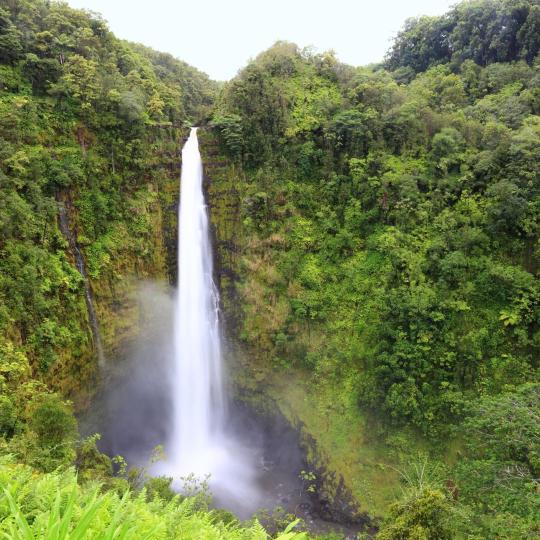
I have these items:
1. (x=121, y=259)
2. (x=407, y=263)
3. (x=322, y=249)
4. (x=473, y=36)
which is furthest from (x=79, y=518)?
(x=473, y=36)

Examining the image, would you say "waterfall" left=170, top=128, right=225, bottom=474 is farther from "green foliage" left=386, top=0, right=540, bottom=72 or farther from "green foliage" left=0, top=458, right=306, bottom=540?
"green foliage" left=386, top=0, right=540, bottom=72

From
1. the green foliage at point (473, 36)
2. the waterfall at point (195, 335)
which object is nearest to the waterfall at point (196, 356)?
the waterfall at point (195, 335)

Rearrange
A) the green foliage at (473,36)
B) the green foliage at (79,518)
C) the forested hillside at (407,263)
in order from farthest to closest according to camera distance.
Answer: the green foliage at (473,36), the forested hillside at (407,263), the green foliage at (79,518)

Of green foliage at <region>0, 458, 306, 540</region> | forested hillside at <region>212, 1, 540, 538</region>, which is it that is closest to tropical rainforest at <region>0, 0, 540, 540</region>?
forested hillside at <region>212, 1, 540, 538</region>

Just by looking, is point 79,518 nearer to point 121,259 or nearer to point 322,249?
point 121,259

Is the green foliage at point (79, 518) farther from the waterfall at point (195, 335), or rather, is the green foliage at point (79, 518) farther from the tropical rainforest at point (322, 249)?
the waterfall at point (195, 335)
